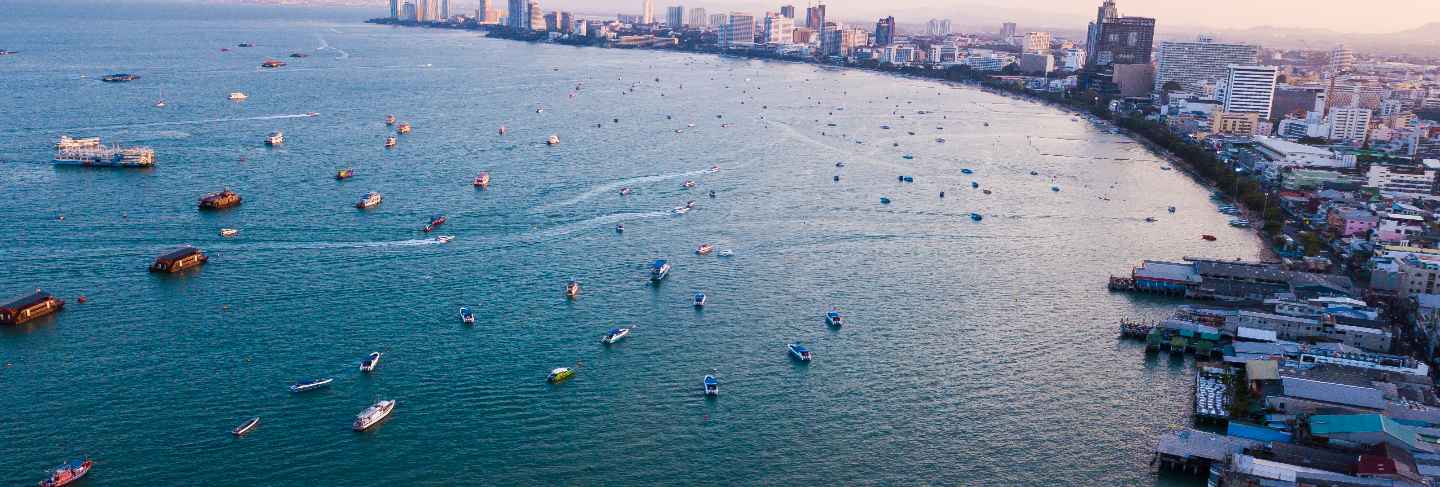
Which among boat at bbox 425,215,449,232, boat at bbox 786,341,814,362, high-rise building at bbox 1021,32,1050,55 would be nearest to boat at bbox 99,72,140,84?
boat at bbox 425,215,449,232

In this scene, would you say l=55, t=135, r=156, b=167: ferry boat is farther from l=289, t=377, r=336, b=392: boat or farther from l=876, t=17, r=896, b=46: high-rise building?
l=876, t=17, r=896, b=46: high-rise building

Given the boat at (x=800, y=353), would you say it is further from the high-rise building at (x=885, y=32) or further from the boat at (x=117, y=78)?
the high-rise building at (x=885, y=32)

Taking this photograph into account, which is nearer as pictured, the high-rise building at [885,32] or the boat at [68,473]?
the boat at [68,473]

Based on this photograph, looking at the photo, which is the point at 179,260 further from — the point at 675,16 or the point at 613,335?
the point at 675,16

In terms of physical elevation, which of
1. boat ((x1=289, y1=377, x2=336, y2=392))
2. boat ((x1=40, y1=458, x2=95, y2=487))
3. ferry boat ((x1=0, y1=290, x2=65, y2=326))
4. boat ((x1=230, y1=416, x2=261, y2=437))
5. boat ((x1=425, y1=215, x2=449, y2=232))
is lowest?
boat ((x1=40, y1=458, x2=95, y2=487))

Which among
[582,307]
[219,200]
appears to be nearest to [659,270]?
[582,307]

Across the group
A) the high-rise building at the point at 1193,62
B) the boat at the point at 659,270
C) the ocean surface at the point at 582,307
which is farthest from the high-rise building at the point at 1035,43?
the boat at the point at 659,270

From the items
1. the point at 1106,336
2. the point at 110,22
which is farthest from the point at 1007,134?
the point at 110,22
